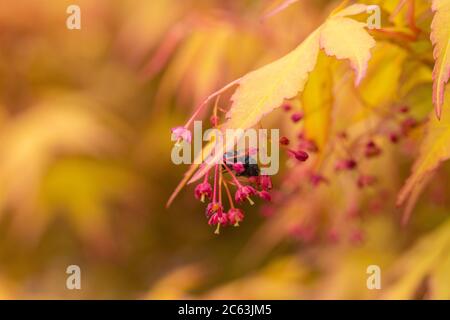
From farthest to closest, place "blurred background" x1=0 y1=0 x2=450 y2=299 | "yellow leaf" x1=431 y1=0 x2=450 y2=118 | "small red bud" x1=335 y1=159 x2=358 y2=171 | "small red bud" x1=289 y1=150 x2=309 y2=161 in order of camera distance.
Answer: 1. "blurred background" x1=0 y1=0 x2=450 y2=299
2. "small red bud" x1=335 y1=159 x2=358 y2=171
3. "small red bud" x1=289 y1=150 x2=309 y2=161
4. "yellow leaf" x1=431 y1=0 x2=450 y2=118

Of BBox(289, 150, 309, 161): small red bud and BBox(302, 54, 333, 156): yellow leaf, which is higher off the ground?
BBox(302, 54, 333, 156): yellow leaf

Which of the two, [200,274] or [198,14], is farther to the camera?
[200,274]

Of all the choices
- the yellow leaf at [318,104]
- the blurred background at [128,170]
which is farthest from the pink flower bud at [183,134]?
the blurred background at [128,170]

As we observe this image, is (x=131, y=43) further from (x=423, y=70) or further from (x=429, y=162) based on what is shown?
(x=429, y=162)

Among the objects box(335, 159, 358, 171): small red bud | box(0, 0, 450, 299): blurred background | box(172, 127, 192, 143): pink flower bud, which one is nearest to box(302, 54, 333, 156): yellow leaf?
box(335, 159, 358, 171): small red bud

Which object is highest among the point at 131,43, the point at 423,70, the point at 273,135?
the point at 131,43

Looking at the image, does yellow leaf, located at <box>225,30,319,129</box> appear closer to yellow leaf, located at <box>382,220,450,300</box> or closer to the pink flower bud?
the pink flower bud
